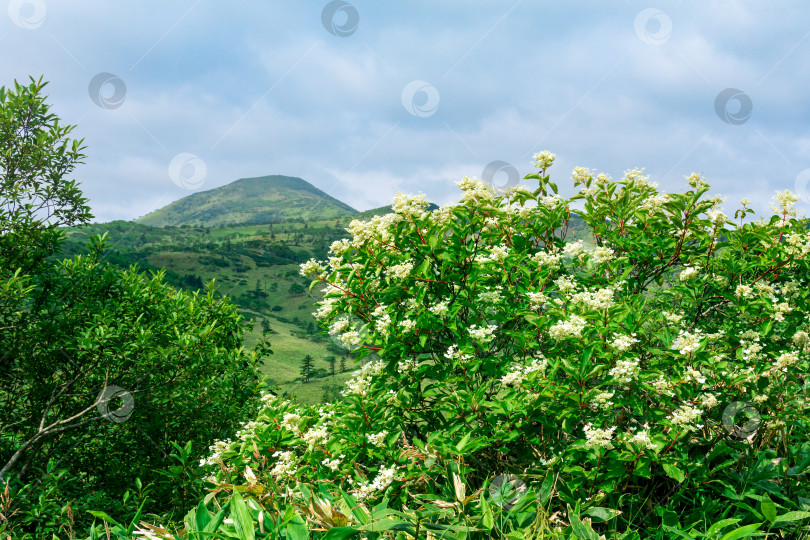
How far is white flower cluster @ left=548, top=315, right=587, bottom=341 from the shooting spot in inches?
137

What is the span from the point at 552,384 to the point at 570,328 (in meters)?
0.50

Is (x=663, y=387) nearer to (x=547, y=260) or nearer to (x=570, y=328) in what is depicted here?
(x=570, y=328)

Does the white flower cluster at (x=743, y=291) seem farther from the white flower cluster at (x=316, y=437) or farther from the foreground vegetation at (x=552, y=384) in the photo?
the white flower cluster at (x=316, y=437)

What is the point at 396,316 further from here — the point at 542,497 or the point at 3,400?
the point at 3,400

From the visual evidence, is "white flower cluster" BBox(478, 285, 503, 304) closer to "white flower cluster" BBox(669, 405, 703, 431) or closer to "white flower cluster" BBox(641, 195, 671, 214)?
"white flower cluster" BBox(669, 405, 703, 431)

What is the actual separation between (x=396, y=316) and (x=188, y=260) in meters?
164

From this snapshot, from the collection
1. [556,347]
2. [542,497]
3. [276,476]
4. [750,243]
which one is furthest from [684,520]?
[276,476]

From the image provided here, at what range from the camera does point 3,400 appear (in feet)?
24.4

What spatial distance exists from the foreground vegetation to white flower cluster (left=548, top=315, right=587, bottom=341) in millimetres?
14

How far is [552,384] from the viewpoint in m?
3.59

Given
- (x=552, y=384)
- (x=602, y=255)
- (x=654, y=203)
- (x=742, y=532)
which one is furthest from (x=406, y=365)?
(x=654, y=203)

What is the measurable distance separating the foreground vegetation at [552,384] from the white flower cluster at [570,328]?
0.05 feet

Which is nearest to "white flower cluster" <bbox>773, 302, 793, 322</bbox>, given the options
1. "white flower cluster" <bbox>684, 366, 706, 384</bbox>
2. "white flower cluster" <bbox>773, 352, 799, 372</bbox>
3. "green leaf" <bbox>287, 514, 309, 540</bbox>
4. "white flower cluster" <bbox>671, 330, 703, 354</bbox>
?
"white flower cluster" <bbox>773, 352, 799, 372</bbox>

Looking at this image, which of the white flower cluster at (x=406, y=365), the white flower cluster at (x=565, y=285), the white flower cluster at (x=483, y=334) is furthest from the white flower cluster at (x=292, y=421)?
the white flower cluster at (x=565, y=285)
